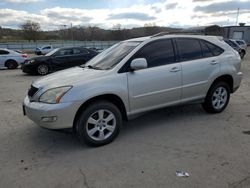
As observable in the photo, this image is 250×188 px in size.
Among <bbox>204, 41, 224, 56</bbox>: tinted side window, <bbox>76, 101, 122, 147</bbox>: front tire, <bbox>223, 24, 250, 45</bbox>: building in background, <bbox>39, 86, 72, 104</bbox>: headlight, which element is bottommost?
<bbox>76, 101, 122, 147</bbox>: front tire

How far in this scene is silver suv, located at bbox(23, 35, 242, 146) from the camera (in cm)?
383

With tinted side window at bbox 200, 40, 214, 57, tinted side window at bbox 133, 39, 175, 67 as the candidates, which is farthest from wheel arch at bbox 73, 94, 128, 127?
tinted side window at bbox 200, 40, 214, 57

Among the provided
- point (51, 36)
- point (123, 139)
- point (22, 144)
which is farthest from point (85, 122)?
point (51, 36)

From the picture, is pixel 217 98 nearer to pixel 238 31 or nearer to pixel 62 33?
pixel 238 31

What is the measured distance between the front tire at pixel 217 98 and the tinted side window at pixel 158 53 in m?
1.25

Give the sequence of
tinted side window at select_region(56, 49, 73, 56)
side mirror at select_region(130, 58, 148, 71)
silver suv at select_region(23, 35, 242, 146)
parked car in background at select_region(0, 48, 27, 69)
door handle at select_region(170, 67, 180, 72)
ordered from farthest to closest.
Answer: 1. parked car in background at select_region(0, 48, 27, 69)
2. tinted side window at select_region(56, 49, 73, 56)
3. door handle at select_region(170, 67, 180, 72)
4. side mirror at select_region(130, 58, 148, 71)
5. silver suv at select_region(23, 35, 242, 146)

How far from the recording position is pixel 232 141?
13.6 feet

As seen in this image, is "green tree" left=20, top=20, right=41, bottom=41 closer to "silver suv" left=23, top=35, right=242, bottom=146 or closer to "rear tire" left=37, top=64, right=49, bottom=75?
"rear tire" left=37, top=64, right=49, bottom=75

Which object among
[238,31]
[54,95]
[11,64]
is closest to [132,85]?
[54,95]

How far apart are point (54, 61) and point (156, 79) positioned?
9949mm

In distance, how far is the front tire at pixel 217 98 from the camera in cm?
534

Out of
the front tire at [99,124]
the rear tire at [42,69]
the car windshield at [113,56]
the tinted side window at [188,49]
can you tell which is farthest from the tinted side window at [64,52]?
the front tire at [99,124]

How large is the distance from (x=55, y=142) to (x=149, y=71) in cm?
201

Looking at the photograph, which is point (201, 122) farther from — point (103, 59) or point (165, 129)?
point (103, 59)
